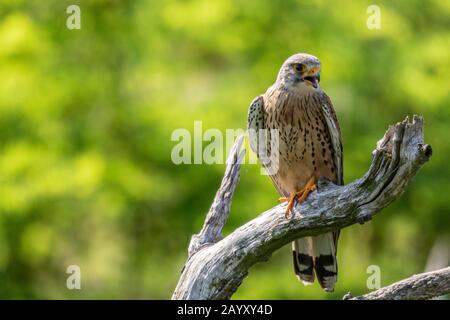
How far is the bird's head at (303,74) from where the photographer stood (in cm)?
686

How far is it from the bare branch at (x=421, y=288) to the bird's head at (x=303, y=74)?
6.68 feet

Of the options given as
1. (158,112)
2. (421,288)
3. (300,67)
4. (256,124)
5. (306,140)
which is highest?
(158,112)

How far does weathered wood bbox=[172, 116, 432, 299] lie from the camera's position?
5098mm

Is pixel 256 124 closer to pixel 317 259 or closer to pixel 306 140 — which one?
pixel 306 140

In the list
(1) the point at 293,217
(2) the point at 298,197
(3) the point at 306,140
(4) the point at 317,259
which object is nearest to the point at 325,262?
(4) the point at 317,259

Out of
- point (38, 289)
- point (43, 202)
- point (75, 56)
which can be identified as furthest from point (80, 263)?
point (75, 56)

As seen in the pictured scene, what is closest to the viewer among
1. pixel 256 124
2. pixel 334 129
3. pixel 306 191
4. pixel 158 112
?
pixel 306 191

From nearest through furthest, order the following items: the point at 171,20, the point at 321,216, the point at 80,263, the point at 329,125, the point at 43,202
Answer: the point at 321,216 → the point at 329,125 → the point at 43,202 → the point at 171,20 → the point at 80,263

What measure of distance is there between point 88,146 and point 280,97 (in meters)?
7.07

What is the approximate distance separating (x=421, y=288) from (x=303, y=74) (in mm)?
2197

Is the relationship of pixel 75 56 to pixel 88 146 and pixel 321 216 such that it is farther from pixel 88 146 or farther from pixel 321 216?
pixel 321 216

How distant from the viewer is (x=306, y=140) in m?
6.84
